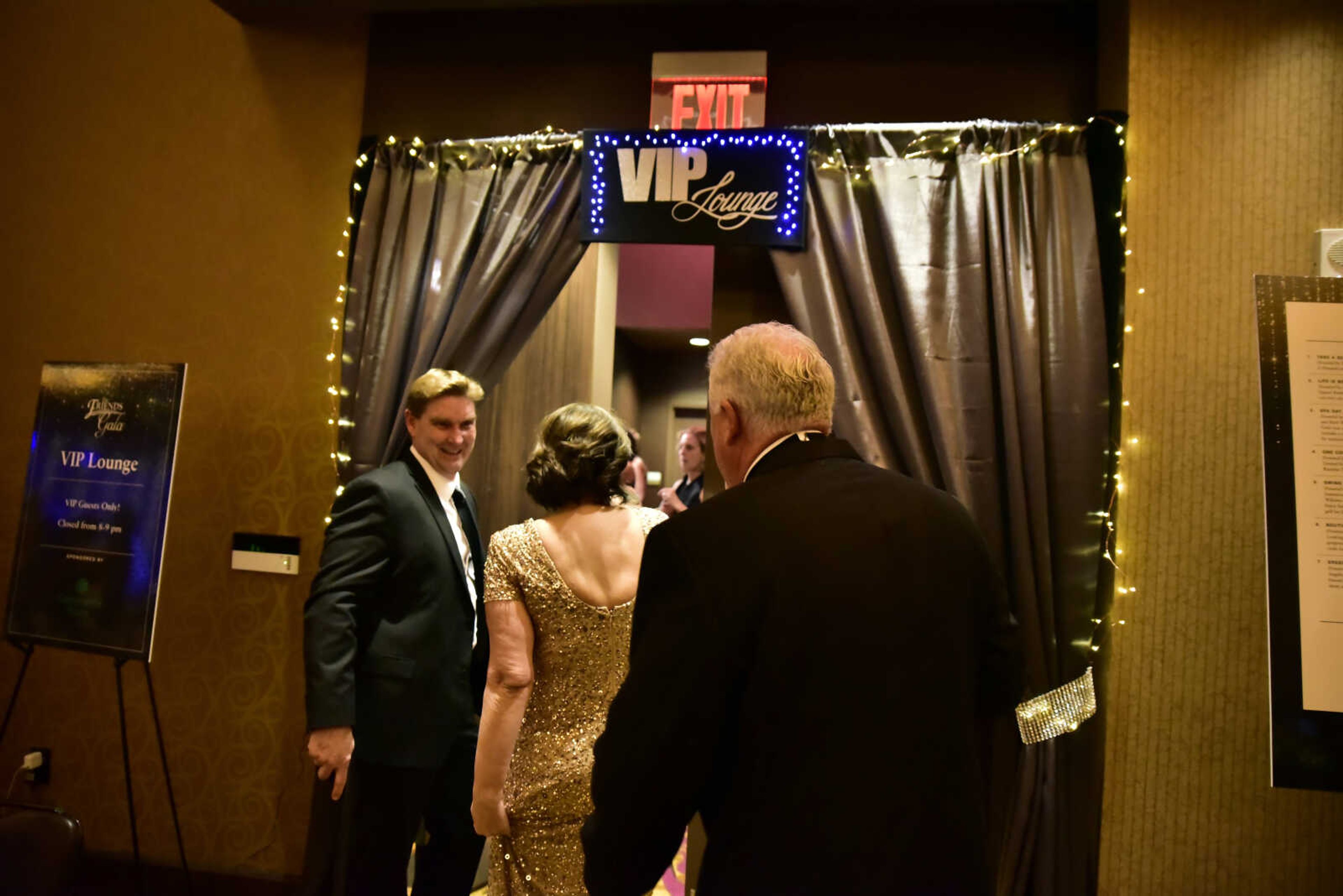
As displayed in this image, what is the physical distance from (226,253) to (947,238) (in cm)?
241

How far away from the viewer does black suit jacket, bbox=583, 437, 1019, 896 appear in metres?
1.04

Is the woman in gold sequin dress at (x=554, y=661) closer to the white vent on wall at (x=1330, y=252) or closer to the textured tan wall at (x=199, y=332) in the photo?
the textured tan wall at (x=199, y=332)

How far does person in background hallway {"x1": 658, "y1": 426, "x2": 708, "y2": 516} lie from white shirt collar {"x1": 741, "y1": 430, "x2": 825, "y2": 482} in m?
2.56

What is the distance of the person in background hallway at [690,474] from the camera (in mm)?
3877

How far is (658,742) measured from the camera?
1.05 meters

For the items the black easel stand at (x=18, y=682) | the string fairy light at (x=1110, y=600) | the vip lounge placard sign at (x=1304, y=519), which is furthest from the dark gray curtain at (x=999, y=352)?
the black easel stand at (x=18, y=682)

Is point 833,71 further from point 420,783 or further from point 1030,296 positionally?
point 420,783

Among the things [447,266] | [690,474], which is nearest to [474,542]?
[447,266]

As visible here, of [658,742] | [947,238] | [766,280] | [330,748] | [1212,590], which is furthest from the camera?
[766,280]

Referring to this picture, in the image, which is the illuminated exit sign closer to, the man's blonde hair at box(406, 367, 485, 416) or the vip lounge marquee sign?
the vip lounge marquee sign

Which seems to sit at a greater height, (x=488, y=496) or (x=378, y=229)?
(x=378, y=229)

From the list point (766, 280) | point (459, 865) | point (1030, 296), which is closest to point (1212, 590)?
point (1030, 296)

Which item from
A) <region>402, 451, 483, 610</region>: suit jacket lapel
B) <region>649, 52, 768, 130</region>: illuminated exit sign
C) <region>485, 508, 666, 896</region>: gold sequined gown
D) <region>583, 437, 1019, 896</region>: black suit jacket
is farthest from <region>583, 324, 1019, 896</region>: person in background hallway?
<region>649, 52, 768, 130</region>: illuminated exit sign

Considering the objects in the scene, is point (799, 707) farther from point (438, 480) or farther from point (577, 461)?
point (438, 480)
